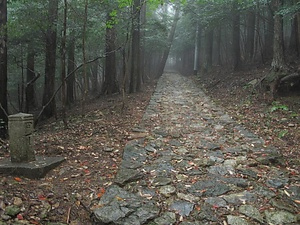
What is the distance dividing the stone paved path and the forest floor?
0.28 meters

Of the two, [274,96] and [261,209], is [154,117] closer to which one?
[274,96]

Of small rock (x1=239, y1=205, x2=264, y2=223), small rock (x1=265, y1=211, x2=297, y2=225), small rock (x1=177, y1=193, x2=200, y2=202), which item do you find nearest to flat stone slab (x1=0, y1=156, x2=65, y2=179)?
small rock (x1=177, y1=193, x2=200, y2=202)

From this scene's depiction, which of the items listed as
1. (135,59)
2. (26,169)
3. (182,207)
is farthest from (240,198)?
(135,59)

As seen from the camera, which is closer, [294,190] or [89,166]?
[294,190]

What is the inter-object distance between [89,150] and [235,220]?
3199mm

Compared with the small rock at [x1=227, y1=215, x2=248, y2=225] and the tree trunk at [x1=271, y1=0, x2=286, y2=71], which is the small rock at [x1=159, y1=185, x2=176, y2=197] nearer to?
the small rock at [x1=227, y1=215, x2=248, y2=225]

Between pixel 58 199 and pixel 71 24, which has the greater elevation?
pixel 71 24

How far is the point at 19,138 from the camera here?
4.14 m

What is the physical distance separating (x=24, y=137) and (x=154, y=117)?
468cm

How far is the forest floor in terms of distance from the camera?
3158mm

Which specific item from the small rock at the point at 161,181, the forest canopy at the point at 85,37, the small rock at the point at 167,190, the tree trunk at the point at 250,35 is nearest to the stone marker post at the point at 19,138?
the small rock at the point at 161,181

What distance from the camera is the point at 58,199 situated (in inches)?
135

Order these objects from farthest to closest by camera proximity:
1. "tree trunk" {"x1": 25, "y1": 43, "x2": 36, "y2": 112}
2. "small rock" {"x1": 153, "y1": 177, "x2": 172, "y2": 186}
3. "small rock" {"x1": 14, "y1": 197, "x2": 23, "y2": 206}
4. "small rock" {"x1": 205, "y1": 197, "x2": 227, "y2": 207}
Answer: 1. "tree trunk" {"x1": 25, "y1": 43, "x2": 36, "y2": 112}
2. "small rock" {"x1": 153, "y1": 177, "x2": 172, "y2": 186}
3. "small rock" {"x1": 205, "y1": 197, "x2": 227, "y2": 207}
4. "small rock" {"x1": 14, "y1": 197, "x2": 23, "y2": 206}

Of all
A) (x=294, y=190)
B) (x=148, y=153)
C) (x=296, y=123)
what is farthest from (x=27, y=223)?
(x=296, y=123)
